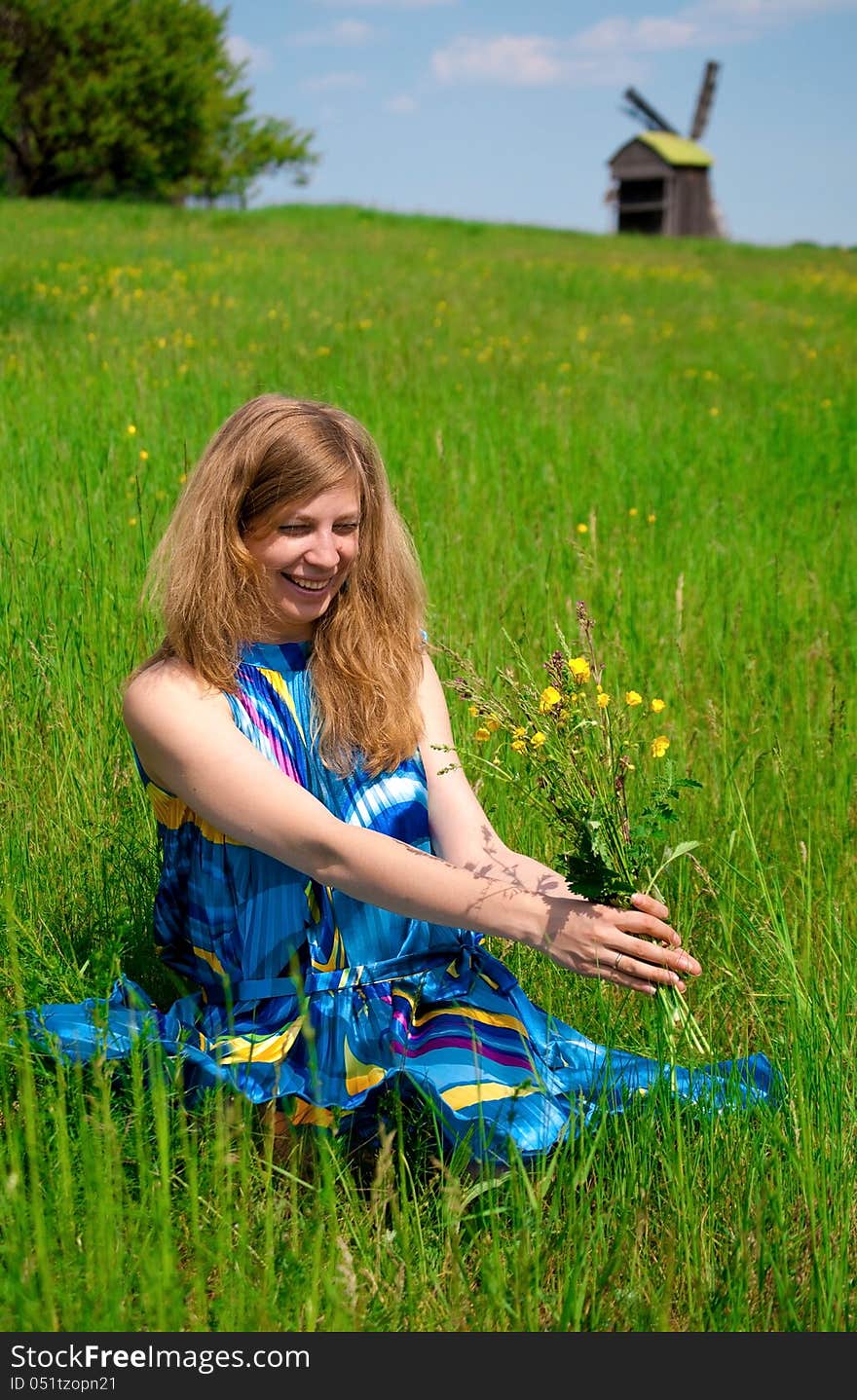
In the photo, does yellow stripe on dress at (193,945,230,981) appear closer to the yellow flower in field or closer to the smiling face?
the smiling face

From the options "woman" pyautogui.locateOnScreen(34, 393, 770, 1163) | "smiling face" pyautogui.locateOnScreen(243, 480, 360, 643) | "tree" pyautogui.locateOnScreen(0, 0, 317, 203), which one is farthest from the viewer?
"tree" pyautogui.locateOnScreen(0, 0, 317, 203)

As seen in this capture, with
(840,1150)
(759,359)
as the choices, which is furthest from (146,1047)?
(759,359)

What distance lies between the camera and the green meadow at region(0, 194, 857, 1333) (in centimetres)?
158

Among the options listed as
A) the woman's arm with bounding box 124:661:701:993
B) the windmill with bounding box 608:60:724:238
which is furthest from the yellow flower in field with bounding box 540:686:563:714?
the windmill with bounding box 608:60:724:238

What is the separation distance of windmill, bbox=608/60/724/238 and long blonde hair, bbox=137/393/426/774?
123 ft

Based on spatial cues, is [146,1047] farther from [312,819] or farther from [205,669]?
[205,669]

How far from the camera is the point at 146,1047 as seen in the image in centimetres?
189

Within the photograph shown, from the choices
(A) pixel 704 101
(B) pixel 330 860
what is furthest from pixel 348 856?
(A) pixel 704 101

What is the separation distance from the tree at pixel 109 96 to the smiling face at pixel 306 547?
30832mm

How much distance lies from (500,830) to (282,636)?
0.81 meters

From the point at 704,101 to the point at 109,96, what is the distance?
25175 mm

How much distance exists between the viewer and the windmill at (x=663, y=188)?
1448 inches

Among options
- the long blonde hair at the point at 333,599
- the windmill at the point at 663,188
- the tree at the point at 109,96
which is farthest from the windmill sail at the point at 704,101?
the long blonde hair at the point at 333,599
